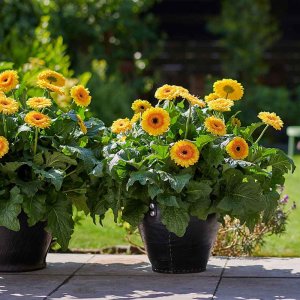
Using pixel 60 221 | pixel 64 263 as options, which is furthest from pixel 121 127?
pixel 64 263

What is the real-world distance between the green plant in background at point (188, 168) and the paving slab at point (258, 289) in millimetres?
363

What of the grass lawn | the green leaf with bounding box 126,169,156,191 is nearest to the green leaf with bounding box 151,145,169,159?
the green leaf with bounding box 126,169,156,191

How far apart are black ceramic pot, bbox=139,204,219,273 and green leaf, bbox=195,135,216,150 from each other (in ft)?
1.43

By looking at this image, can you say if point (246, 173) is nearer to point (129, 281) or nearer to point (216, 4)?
point (129, 281)

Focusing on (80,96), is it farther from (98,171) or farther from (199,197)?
(199,197)

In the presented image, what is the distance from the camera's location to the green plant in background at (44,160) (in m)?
5.54

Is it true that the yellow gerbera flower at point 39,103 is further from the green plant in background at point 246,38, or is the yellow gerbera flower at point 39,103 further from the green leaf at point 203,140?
the green plant in background at point 246,38

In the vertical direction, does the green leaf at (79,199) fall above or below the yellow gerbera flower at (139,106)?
below

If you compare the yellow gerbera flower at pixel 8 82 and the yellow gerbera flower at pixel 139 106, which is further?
the yellow gerbera flower at pixel 139 106

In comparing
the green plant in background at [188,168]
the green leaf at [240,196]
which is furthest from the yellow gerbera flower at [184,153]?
the green leaf at [240,196]

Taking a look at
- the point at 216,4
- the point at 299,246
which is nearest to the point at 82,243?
the point at 299,246

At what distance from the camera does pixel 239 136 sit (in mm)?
5699

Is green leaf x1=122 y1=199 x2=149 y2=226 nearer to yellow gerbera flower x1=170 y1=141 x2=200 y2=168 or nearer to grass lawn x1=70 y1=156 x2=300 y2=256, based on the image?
yellow gerbera flower x1=170 y1=141 x2=200 y2=168

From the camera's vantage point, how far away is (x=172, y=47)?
63.6 feet
